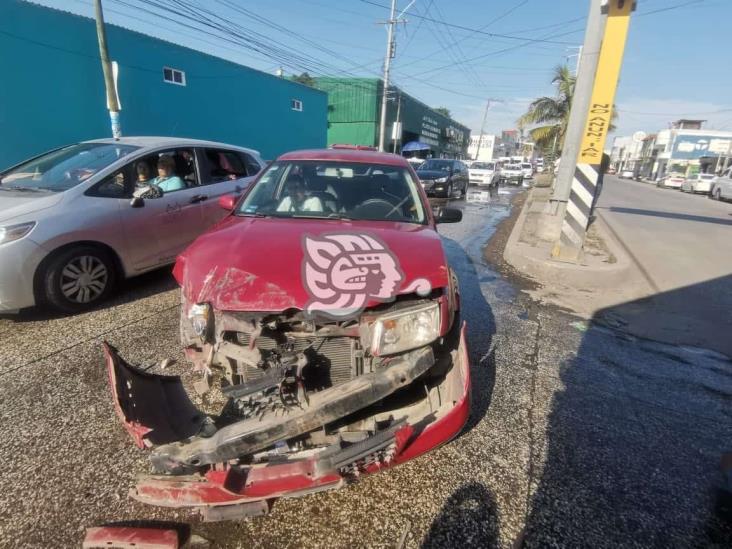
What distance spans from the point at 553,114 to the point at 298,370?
25.5 metres

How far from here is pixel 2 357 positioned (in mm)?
3146

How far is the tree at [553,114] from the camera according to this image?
843 inches

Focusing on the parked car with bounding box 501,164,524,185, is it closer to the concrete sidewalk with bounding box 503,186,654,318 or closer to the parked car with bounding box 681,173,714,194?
the parked car with bounding box 681,173,714,194

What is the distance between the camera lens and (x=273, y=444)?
181cm

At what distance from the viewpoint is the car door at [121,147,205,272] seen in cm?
428

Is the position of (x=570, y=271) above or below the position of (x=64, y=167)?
below

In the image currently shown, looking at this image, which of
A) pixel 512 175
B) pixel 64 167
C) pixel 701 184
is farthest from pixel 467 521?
pixel 701 184

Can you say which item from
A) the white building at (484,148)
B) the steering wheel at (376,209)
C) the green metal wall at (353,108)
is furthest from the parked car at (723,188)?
the white building at (484,148)

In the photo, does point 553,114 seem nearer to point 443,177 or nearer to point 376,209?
point 443,177

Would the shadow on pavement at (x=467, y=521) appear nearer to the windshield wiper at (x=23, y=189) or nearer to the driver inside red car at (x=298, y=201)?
the driver inside red car at (x=298, y=201)

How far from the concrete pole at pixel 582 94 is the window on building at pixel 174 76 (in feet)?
47.2

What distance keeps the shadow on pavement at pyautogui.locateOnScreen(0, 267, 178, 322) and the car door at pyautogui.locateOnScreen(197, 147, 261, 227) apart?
3.07 ft

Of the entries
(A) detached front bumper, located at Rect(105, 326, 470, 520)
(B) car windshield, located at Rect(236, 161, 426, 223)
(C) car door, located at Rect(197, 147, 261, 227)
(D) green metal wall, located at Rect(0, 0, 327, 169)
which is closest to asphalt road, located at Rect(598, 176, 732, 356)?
(B) car windshield, located at Rect(236, 161, 426, 223)

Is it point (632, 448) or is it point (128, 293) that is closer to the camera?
point (632, 448)
